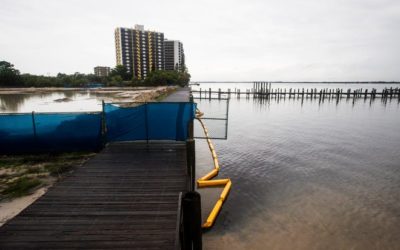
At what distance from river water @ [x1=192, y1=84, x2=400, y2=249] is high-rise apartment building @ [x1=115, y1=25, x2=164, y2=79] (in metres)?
155

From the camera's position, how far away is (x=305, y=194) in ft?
32.0

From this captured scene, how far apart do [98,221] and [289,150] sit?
14.2 m

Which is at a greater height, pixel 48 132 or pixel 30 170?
pixel 48 132

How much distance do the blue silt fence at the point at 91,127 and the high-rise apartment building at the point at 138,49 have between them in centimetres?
15634

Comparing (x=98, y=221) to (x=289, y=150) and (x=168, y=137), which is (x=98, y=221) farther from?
(x=289, y=150)

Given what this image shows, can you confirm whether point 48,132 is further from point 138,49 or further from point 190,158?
point 138,49

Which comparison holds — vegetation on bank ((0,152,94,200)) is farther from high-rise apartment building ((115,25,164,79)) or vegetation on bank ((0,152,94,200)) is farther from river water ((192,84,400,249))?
high-rise apartment building ((115,25,164,79))

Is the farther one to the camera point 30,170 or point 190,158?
point 30,170

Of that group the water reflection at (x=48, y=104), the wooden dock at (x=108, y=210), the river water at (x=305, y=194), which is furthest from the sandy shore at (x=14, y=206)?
the water reflection at (x=48, y=104)

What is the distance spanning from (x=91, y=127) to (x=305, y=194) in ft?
31.9

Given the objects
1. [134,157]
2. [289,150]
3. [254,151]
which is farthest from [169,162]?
[289,150]

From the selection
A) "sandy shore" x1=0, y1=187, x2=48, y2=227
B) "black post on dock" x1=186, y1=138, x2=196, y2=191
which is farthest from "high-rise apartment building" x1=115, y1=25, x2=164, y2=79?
"black post on dock" x1=186, y1=138, x2=196, y2=191

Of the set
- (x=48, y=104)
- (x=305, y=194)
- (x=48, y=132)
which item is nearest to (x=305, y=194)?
(x=305, y=194)

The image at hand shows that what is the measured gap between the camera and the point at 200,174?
11.5 metres
